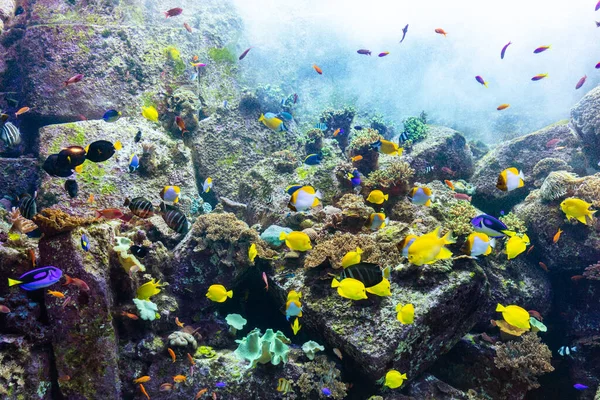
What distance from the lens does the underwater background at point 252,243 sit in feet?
11.3

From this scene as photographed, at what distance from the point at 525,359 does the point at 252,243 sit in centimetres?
438

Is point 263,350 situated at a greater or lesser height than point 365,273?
lesser

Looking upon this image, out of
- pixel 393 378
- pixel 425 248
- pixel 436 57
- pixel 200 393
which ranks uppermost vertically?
pixel 425 248

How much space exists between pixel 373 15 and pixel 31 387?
22.7 m

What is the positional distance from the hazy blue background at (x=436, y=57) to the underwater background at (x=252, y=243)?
22.4 feet

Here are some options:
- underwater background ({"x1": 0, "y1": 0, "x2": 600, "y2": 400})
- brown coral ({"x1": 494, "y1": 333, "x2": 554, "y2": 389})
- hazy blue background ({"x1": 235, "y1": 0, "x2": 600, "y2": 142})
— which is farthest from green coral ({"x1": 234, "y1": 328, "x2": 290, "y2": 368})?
hazy blue background ({"x1": 235, "y1": 0, "x2": 600, "y2": 142})

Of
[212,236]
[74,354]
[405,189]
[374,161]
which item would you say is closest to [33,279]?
[74,354]

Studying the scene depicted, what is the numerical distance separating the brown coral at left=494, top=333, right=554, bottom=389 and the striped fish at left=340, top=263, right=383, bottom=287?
289 cm

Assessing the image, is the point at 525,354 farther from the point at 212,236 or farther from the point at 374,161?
the point at 212,236

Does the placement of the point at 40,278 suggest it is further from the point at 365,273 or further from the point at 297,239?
the point at 365,273

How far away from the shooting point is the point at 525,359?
14.2 ft

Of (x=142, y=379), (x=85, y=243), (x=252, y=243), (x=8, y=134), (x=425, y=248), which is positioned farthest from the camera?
(x=252, y=243)

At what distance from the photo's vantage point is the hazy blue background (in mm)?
16344

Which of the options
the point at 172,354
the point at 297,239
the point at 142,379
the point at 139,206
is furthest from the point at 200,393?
the point at 139,206
